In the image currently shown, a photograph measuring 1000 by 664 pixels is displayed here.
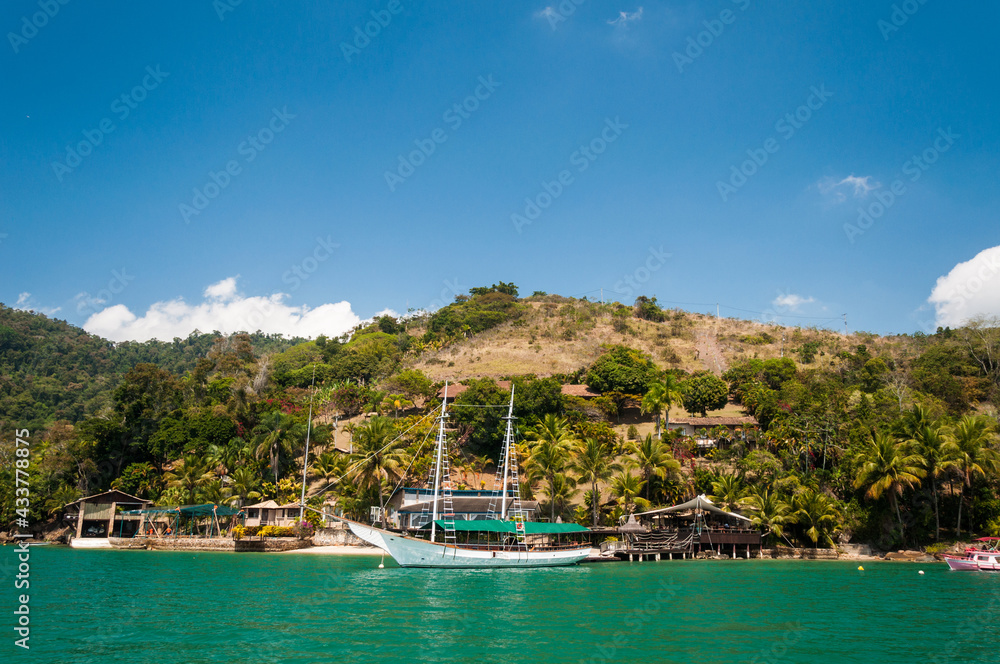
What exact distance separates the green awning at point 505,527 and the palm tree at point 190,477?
97.0 feet

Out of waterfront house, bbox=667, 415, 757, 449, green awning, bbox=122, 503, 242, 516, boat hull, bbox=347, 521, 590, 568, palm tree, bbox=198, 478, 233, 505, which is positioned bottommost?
boat hull, bbox=347, 521, 590, 568

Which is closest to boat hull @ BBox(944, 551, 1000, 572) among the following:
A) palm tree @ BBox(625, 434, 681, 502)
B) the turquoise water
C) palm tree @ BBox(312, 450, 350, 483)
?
the turquoise water

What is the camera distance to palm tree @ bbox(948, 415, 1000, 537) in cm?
4619

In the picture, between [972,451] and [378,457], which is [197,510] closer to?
[378,457]

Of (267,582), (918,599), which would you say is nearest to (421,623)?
(267,582)

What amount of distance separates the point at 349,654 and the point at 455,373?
76.5 metres

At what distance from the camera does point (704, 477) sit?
5616 centimetres

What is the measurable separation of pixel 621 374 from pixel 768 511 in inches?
1154

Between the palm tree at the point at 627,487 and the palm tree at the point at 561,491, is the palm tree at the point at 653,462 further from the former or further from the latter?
the palm tree at the point at 561,491

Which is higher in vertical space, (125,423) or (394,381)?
(394,381)

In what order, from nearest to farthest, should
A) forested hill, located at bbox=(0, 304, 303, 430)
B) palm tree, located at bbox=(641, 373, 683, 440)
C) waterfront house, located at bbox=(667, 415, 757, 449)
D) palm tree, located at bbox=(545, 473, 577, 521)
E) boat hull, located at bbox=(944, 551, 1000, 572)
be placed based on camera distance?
1. boat hull, located at bbox=(944, 551, 1000, 572)
2. palm tree, located at bbox=(545, 473, 577, 521)
3. waterfront house, located at bbox=(667, 415, 757, 449)
4. palm tree, located at bbox=(641, 373, 683, 440)
5. forested hill, located at bbox=(0, 304, 303, 430)

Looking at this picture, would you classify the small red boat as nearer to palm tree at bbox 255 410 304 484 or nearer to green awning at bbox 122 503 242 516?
palm tree at bbox 255 410 304 484

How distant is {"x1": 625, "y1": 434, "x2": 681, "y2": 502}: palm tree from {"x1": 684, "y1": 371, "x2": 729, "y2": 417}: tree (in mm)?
23145

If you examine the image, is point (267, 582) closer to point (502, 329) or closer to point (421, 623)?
point (421, 623)
